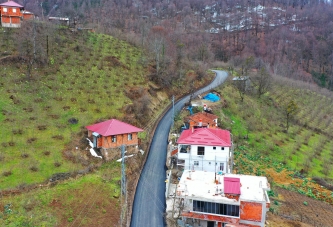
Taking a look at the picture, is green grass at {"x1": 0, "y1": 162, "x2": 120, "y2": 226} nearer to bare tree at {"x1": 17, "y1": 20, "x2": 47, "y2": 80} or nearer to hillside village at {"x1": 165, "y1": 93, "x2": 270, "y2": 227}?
hillside village at {"x1": 165, "y1": 93, "x2": 270, "y2": 227}

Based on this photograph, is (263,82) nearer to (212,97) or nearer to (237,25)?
(212,97)

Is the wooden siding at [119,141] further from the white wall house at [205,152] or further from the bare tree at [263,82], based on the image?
the bare tree at [263,82]

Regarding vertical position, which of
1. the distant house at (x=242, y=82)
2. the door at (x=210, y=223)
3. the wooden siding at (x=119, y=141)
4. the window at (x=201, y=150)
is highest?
the distant house at (x=242, y=82)

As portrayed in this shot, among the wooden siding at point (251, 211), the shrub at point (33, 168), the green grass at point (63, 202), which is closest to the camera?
the green grass at point (63, 202)

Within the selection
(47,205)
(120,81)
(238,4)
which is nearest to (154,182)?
(47,205)

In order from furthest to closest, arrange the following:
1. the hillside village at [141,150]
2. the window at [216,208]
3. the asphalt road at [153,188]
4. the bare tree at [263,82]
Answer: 1. the bare tree at [263,82]
2. the asphalt road at [153,188]
3. the hillside village at [141,150]
4. the window at [216,208]

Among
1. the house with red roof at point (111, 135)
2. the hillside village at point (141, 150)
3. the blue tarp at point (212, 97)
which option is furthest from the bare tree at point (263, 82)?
the house with red roof at point (111, 135)

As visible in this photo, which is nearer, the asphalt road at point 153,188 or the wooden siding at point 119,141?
the asphalt road at point 153,188
